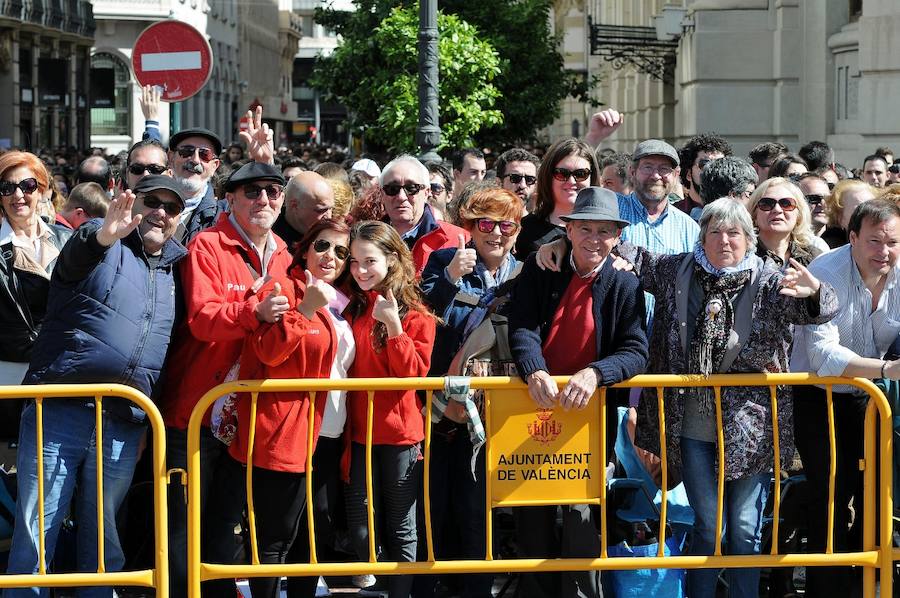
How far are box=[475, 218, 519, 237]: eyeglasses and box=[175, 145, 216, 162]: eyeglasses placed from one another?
5.73 ft

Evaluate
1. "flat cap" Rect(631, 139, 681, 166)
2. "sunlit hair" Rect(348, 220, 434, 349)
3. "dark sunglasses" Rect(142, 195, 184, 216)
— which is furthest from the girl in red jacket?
"flat cap" Rect(631, 139, 681, 166)

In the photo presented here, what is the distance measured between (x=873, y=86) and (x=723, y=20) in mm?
4842

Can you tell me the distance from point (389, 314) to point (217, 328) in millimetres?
734

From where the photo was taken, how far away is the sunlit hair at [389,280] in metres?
6.16

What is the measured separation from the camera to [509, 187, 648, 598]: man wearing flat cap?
6031mm

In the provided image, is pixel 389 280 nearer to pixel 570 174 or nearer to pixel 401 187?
pixel 401 187

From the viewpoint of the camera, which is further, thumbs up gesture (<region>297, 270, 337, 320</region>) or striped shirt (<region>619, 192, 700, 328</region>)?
striped shirt (<region>619, 192, 700, 328</region>)

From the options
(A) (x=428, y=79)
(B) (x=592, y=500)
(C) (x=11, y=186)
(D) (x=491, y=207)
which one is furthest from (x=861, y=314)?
(A) (x=428, y=79)

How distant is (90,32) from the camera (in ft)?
166

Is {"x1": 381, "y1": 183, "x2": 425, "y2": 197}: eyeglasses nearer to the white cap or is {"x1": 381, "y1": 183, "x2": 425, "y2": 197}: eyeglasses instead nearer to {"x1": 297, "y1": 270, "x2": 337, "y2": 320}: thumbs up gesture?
{"x1": 297, "y1": 270, "x2": 337, "y2": 320}: thumbs up gesture

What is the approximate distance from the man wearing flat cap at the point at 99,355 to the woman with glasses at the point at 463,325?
1.25 m

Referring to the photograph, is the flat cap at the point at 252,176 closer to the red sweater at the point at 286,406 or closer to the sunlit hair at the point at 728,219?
the red sweater at the point at 286,406

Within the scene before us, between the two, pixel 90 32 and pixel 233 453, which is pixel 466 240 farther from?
pixel 90 32

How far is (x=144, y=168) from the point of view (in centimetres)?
813
